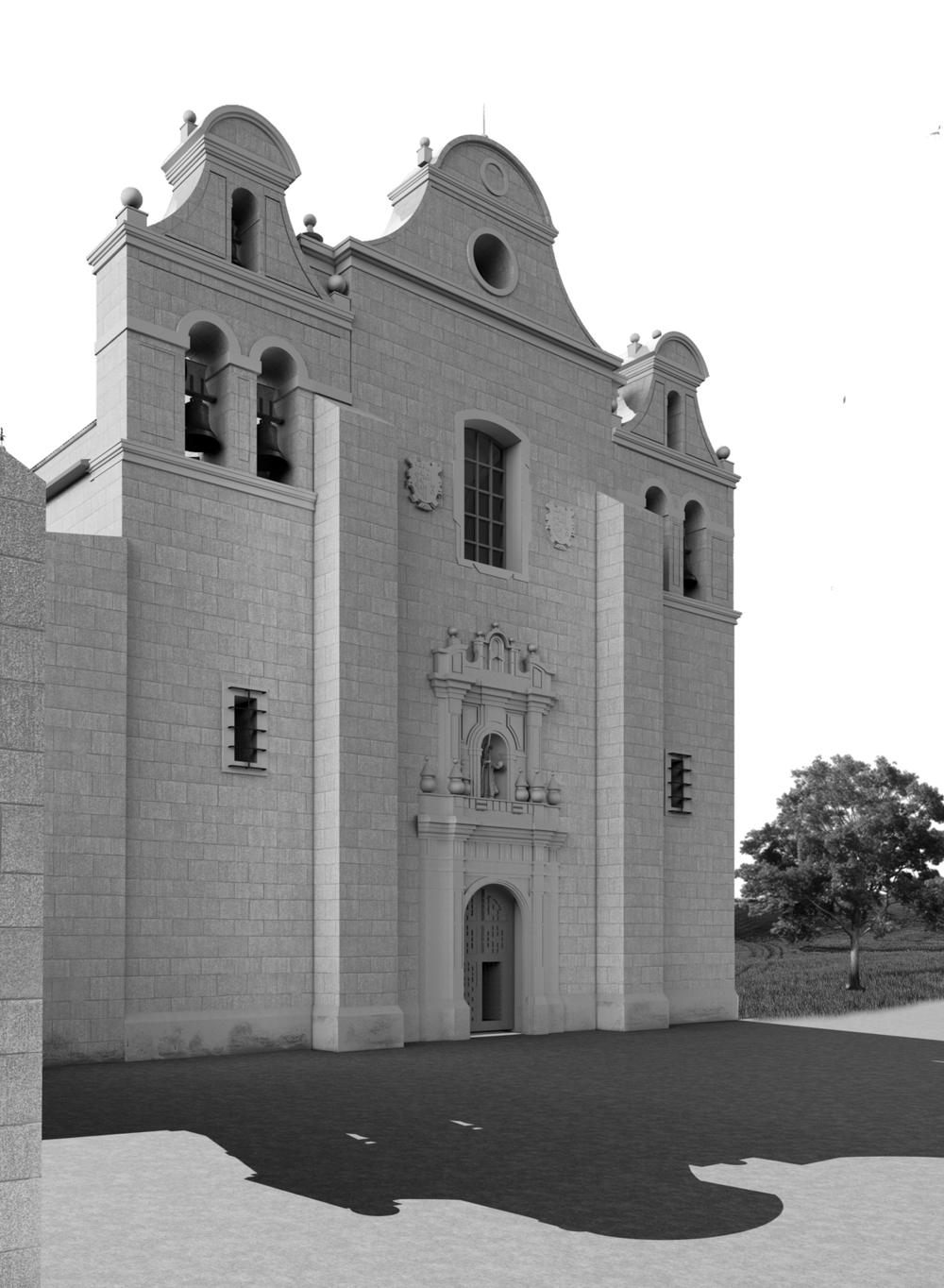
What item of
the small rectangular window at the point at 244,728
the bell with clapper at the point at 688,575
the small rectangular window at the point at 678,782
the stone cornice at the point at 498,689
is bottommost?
the small rectangular window at the point at 678,782

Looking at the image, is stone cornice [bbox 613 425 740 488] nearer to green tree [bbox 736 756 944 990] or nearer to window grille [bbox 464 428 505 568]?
window grille [bbox 464 428 505 568]

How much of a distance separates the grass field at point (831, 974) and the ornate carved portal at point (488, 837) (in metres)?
6.73

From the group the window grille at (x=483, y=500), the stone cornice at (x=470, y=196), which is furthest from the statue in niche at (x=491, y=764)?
the stone cornice at (x=470, y=196)

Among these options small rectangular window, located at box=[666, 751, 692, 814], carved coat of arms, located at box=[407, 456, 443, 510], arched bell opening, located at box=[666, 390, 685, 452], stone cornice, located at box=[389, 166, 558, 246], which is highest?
stone cornice, located at box=[389, 166, 558, 246]

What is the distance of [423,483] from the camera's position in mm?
20125

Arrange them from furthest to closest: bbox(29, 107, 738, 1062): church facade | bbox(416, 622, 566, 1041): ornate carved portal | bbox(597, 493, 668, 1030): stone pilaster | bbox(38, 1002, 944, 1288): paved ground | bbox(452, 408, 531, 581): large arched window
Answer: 1. bbox(597, 493, 668, 1030): stone pilaster
2. bbox(452, 408, 531, 581): large arched window
3. bbox(416, 622, 566, 1041): ornate carved portal
4. bbox(29, 107, 738, 1062): church facade
5. bbox(38, 1002, 944, 1288): paved ground

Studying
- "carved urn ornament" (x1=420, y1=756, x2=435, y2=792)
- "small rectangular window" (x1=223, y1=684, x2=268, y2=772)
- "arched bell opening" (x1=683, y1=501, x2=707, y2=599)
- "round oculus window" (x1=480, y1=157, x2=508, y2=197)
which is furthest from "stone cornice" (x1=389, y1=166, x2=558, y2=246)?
"carved urn ornament" (x1=420, y1=756, x2=435, y2=792)

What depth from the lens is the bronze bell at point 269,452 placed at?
18391mm

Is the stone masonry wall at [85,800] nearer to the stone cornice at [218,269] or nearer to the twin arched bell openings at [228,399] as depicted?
the twin arched bell openings at [228,399]

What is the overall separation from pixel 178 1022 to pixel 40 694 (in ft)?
37.4

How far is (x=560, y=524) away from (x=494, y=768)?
4370mm

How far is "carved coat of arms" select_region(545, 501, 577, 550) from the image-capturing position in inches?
872

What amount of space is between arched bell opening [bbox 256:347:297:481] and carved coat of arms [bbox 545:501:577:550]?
5189mm

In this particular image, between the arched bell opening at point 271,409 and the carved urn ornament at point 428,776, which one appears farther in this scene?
the carved urn ornament at point 428,776
